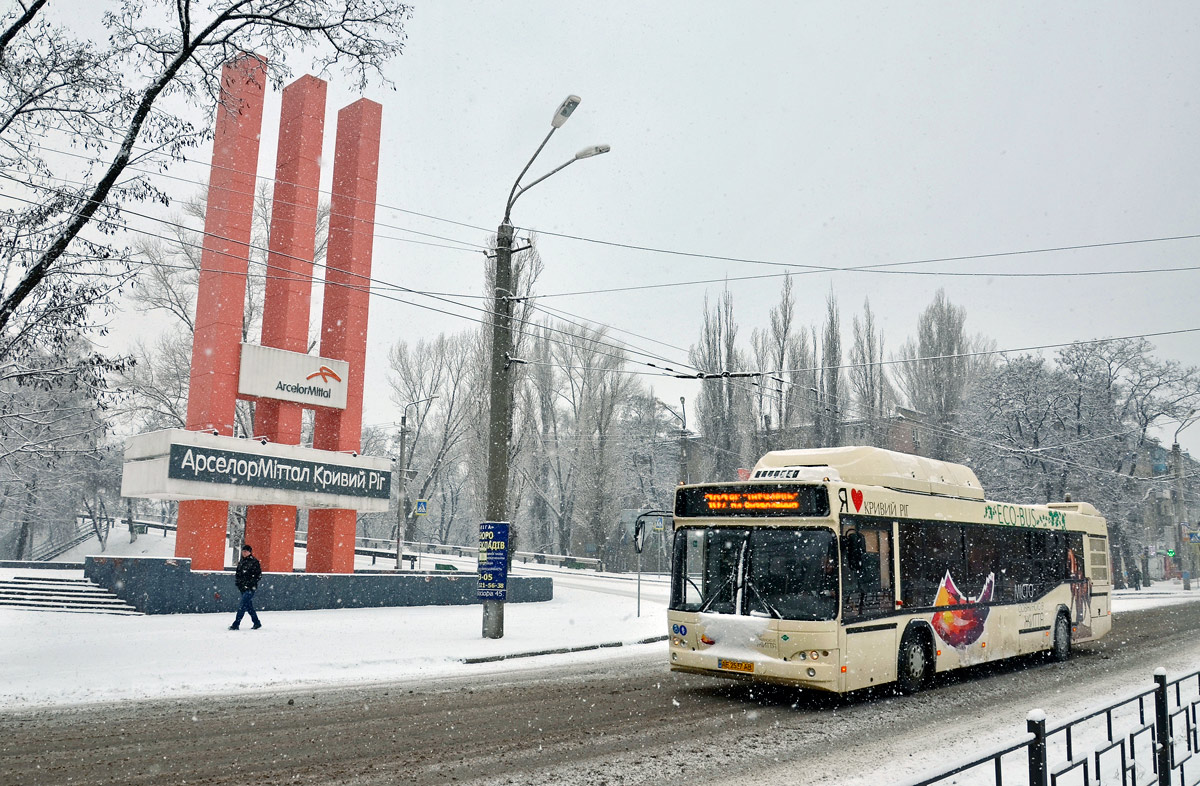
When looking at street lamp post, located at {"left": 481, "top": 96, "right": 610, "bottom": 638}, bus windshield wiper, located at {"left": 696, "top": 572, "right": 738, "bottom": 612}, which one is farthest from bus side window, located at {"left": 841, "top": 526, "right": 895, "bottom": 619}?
street lamp post, located at {"left": 481, "top": 96, "right": 610, "bottom": 638}

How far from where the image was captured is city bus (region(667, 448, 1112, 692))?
1002 centimetres

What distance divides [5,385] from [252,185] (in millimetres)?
23236

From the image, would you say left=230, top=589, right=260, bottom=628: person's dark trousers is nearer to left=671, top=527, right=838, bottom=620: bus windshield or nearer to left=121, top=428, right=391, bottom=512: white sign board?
left=121, top=428, right=391, bottom=512: white sign board

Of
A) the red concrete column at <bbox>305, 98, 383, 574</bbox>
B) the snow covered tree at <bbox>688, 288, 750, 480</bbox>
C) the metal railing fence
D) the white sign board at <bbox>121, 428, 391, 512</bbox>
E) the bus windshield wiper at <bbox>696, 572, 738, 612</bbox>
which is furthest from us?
the snow covered tree at <bbox>688, 288, 750, 480</bbox>

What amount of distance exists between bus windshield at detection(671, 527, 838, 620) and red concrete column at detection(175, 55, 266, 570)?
15268mm

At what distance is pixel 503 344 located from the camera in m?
17.0

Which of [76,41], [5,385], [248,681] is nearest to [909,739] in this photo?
[248,681]

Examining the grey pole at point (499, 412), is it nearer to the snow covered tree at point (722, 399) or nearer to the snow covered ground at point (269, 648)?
the snow covered ground at point (269, 648)

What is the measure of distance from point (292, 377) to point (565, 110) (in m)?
12.6

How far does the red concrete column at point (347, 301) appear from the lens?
24.9 meters

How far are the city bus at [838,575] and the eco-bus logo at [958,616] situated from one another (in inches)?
1.0

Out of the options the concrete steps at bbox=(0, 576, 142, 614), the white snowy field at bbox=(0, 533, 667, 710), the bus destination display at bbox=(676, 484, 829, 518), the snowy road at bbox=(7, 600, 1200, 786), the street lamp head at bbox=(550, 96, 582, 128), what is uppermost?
the street lamp head at bbox=(550, 96, 582, 128)

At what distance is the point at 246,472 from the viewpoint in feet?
72.4

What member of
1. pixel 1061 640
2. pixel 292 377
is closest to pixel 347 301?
pixel 292 377
